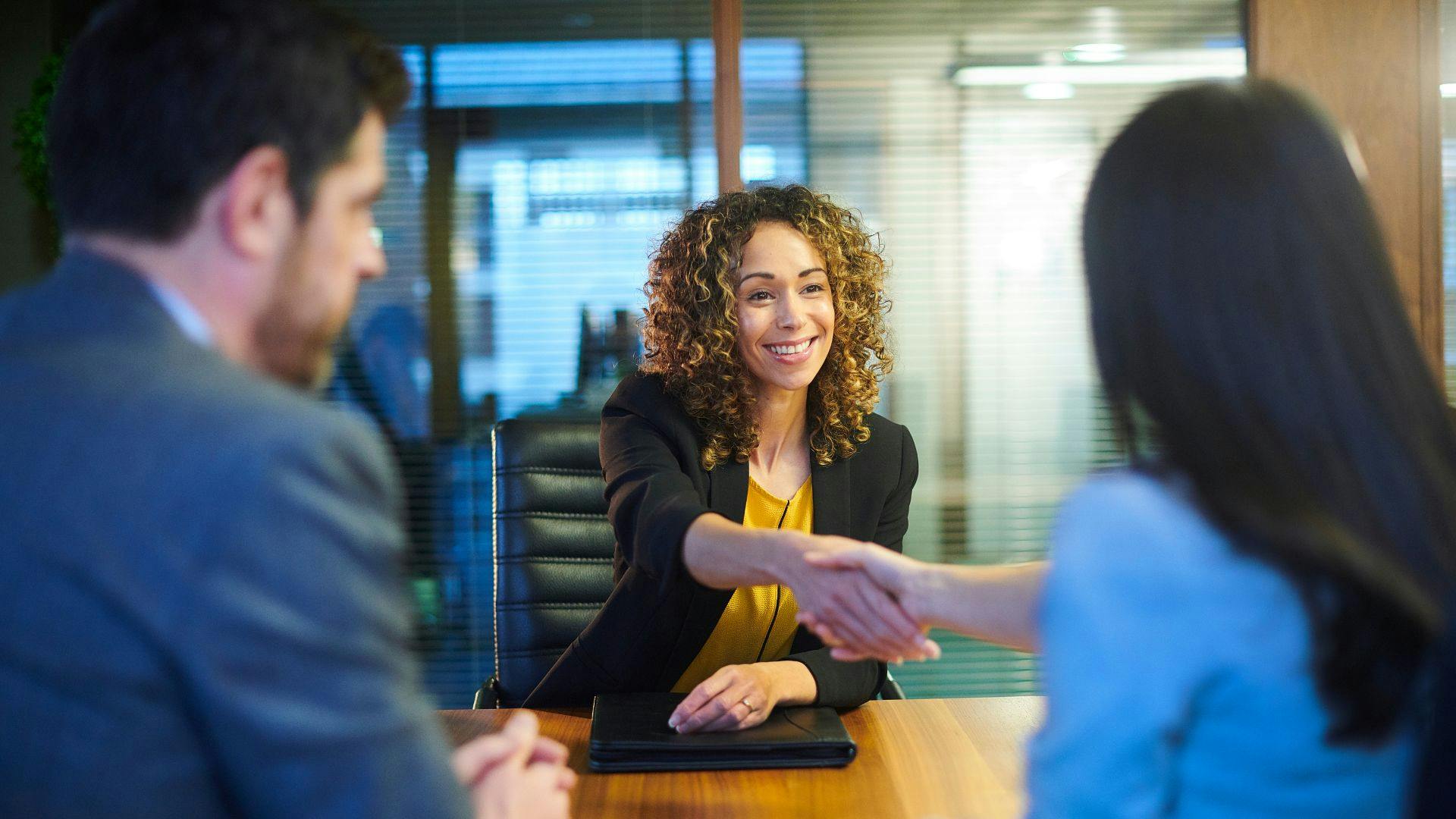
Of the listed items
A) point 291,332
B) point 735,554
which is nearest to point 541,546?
point 735,554

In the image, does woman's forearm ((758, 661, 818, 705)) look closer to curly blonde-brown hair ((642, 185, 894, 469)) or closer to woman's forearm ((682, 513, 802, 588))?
woman's forearm ((682, 513, 802, 588))

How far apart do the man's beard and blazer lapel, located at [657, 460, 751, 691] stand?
1049 mm

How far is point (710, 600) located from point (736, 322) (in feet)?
1.78

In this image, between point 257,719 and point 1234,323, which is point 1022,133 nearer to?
point 1234,323

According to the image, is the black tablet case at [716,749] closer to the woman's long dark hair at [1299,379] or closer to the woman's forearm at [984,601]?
the woman's forearm at [984,601]

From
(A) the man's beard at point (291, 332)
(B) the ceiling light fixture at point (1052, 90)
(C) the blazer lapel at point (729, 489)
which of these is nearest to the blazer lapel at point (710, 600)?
(C) the blazer lapel at point (729, 489)

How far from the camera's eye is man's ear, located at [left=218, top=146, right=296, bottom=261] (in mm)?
806

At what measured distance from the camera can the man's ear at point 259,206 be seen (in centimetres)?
81

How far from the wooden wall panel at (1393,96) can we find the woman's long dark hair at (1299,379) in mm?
2339

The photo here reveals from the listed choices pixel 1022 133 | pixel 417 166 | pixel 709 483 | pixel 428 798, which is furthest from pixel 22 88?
pixel 428 798

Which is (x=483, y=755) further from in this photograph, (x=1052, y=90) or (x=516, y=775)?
(x=1052, y=90)

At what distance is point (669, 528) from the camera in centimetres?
168

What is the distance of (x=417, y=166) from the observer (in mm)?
3371

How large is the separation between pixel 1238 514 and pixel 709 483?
132cm
